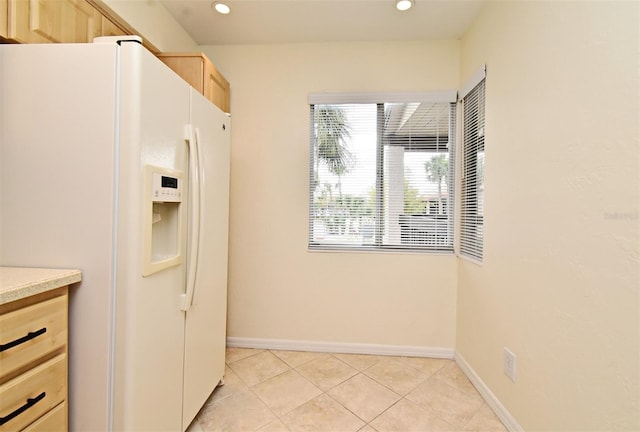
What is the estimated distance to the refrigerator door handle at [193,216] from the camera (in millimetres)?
1412

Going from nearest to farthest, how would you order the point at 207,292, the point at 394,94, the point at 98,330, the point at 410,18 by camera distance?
the point at 98,330 → the point at 207,292 → the point at 410,18 → the point at 394,94

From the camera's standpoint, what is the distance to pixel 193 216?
144 centimetres

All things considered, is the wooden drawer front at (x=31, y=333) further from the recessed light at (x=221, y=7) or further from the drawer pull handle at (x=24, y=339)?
the recessed light at (x=221, y=7)

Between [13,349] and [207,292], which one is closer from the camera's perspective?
[13,349]

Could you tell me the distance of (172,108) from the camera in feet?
4.21

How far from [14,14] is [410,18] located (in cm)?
223

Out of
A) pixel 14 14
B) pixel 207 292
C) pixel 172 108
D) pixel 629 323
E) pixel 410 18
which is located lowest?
pixel 207 292

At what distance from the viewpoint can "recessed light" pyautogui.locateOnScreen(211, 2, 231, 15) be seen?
2068mm

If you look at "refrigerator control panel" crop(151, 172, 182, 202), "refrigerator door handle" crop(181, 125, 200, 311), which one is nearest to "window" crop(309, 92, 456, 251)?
"refrigerator door handle" crop(181, 125, 200, 311)

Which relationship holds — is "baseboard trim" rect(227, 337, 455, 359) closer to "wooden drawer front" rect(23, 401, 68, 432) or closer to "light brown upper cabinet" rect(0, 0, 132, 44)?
"wooden drawer front" rect(23, 401, 68, 432)

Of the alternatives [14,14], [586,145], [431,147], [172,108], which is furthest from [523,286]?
[14,14]

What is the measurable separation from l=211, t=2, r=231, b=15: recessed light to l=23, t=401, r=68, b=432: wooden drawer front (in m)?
2.37

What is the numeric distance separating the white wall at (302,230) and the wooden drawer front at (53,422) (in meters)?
1.57

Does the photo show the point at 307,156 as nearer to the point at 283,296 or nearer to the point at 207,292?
the point at 283,296
